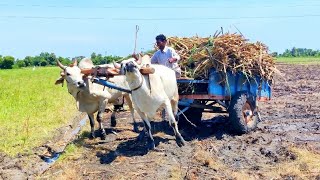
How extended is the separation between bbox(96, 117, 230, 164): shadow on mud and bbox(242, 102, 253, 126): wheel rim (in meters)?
0.47

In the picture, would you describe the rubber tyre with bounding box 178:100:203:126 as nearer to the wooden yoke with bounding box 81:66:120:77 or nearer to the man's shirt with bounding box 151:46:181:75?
the man's shirt with bounding box 151:46:181:75

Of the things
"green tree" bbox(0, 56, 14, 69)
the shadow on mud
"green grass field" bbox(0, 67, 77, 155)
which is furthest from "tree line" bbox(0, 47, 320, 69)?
the shadow on mud

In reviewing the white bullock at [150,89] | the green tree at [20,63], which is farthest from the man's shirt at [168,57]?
the green tree at [20,63]

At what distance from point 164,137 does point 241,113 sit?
5.17 ft

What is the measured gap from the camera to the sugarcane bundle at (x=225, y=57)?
366 inches

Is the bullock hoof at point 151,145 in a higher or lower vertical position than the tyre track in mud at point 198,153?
higher

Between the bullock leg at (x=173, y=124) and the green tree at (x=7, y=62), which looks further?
the green tree at (x=7, y=62)

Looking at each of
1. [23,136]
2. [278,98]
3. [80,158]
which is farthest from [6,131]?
[278,98]

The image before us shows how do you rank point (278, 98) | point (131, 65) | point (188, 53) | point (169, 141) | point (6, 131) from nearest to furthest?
point (131, 65) → point (169, 141) → point (188, 53) → point (6, 131) → point (278, 98)

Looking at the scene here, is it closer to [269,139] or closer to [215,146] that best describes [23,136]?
[215,146]

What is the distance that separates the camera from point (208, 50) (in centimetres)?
944

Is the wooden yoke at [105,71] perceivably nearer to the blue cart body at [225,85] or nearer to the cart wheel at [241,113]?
the blue cart body at [225,85]

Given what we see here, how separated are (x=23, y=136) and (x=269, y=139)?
16.6ft

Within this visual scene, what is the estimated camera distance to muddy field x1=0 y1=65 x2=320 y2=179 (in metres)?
6.80
